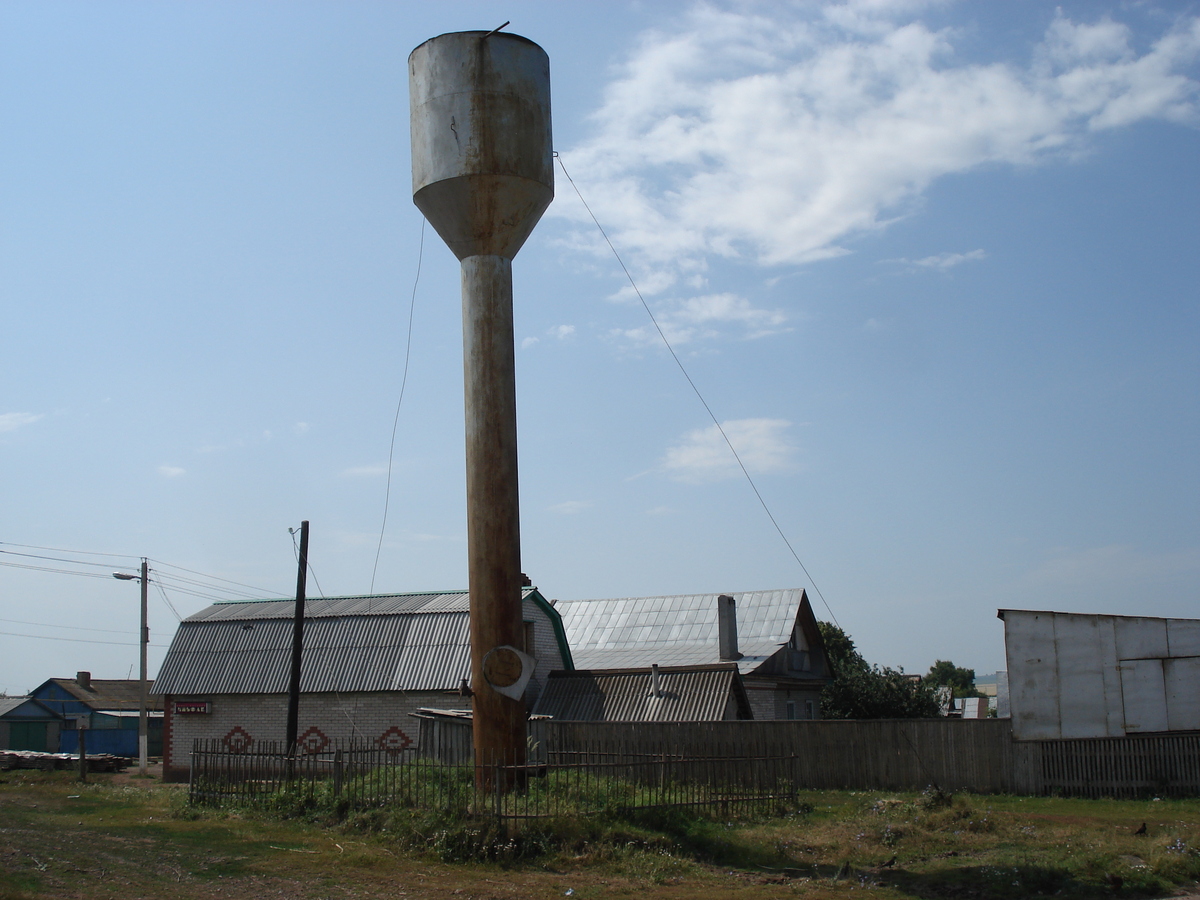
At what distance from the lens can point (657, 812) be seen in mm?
14953

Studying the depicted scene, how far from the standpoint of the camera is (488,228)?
1666 cm

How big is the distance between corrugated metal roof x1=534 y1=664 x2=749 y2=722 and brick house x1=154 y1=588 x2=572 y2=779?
1209 mm

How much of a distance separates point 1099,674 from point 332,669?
20.1 metres

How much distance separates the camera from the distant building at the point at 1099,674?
75.3 ft

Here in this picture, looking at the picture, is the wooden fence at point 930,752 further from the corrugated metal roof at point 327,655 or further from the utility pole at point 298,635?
the utility pole at point 298,635

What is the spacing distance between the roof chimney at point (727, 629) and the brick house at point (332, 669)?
527 centimetres

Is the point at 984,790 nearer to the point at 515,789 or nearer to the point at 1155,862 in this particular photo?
the point at 1155,862

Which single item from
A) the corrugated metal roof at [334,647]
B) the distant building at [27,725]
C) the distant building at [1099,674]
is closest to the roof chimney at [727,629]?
the corrugated metal roof at [334,647]

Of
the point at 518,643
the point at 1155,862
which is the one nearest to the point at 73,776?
the point at 518,643

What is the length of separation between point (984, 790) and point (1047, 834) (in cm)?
827

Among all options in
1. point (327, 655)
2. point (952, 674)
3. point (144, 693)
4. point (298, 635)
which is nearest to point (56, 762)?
point (144, 693)

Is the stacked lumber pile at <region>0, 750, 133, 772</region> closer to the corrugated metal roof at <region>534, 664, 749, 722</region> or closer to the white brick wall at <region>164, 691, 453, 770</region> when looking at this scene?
the white brick wall at <region>164, 691, 453, 770</region>

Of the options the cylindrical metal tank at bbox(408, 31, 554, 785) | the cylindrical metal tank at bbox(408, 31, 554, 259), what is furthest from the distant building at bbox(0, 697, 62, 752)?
the cylindrical metal tank at bbox(408, 31, 554, 259)

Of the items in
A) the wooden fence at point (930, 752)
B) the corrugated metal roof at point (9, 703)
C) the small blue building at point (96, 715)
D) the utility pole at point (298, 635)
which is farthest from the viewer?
the small blue building at point (96, 715)
